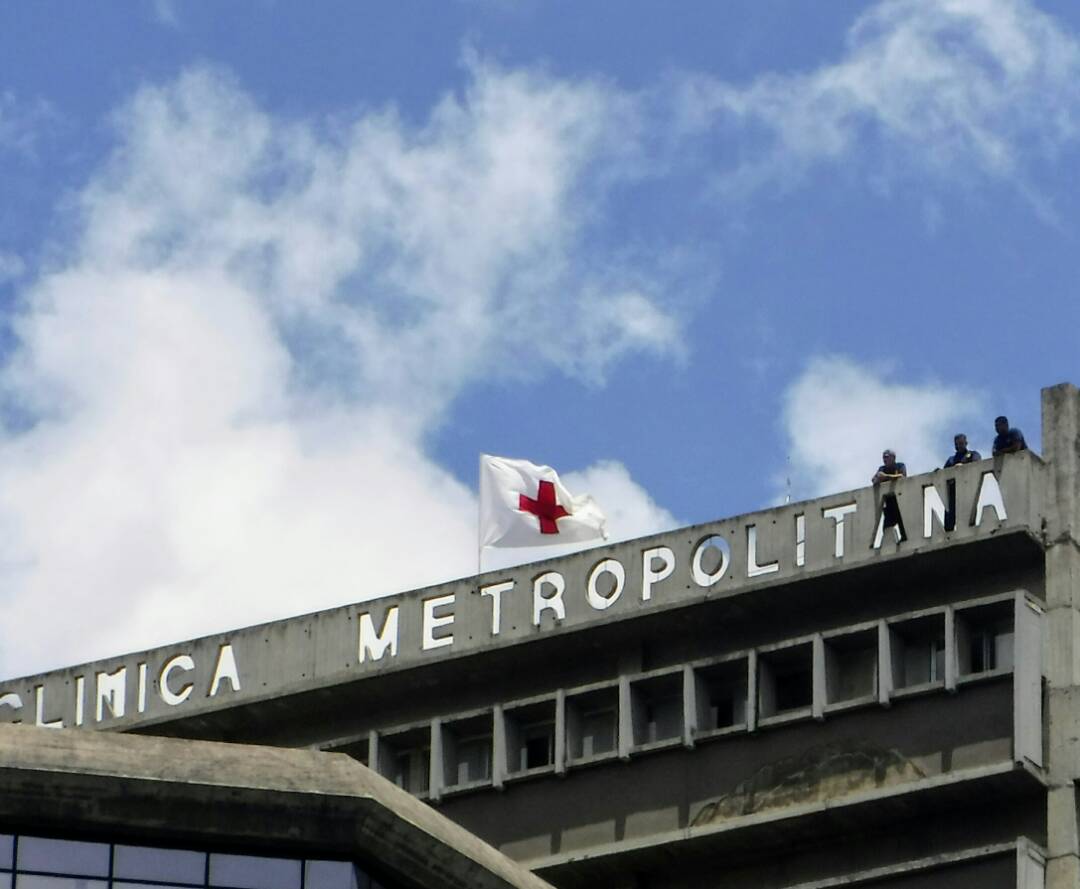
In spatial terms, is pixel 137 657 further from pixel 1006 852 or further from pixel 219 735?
pixel 1006 852

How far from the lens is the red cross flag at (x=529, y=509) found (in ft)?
284

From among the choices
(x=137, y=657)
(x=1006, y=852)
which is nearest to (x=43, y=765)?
(x=1006, y=852)

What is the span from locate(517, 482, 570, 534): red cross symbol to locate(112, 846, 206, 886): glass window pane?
2571 centimetres

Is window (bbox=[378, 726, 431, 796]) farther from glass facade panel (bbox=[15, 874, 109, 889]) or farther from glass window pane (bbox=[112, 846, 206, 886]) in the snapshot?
glass facade panel (bbox=[15, 874, 109, 889])

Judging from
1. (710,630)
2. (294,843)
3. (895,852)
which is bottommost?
(294,843)

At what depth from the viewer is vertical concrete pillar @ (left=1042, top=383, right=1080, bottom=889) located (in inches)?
2987

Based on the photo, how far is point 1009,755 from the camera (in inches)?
2995

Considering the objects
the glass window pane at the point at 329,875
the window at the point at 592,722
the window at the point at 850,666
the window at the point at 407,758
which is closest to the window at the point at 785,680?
the window at the point at 850,666

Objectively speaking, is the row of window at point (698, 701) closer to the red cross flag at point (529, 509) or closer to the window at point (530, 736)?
the window at point (530, 736)

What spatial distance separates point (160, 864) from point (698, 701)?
2090cm

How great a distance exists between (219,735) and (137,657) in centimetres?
259

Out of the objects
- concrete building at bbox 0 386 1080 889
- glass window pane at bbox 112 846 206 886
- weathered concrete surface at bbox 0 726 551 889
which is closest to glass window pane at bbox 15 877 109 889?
glass window pane at bbox 112 846 206 886

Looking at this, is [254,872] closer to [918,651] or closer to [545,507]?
[918,651]

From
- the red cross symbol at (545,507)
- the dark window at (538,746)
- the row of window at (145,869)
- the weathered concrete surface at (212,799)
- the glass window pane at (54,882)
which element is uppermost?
the red cross symbol at (545,507)
